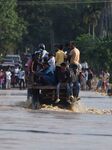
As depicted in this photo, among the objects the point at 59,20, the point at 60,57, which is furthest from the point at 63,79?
the point at 59,20

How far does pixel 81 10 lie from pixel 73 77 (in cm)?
8512

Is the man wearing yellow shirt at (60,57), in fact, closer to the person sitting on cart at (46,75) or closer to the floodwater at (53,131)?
the person sitting on cart at (46,75)

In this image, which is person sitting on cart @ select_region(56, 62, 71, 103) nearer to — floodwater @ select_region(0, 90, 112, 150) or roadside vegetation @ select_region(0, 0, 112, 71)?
floodwater @ select_region(0, 90, 112, 150)

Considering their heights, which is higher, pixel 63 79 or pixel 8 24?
pixel 8 24

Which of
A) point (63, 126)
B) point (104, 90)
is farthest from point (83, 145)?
point (104, 90)

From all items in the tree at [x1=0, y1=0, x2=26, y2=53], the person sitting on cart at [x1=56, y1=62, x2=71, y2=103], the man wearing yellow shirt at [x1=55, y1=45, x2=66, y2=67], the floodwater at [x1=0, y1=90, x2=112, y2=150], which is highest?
the tree at [x1=0, y1=0, x2=26, y2=53]

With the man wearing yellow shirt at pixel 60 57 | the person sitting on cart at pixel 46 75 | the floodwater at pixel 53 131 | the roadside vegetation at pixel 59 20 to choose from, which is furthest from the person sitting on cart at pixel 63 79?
the roadside vegetation at pixel 59 20

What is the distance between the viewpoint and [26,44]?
11188 cm

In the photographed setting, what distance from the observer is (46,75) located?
78.4 ft

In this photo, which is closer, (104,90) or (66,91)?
(66,91)

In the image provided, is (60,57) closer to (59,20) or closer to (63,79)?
(63,79)

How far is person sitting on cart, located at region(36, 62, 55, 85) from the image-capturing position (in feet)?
78.2

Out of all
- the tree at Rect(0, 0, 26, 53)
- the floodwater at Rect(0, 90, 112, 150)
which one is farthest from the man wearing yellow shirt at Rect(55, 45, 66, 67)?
the tree at Rect(0, 0, 26, 53)

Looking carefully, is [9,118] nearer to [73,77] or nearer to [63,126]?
[63,126]
